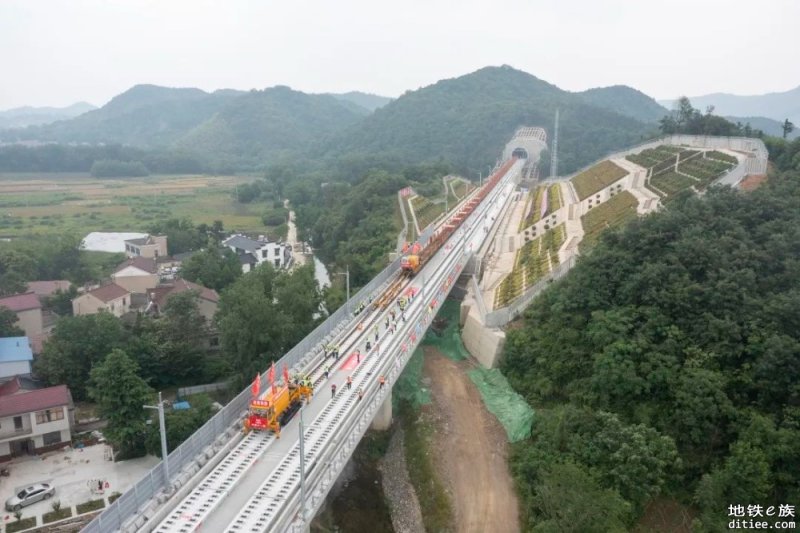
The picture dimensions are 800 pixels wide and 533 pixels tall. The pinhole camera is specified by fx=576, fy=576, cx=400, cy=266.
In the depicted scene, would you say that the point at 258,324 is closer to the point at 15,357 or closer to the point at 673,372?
the point at 15,357

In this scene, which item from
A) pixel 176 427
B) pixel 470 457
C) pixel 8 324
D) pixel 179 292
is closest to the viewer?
pixel 470 457

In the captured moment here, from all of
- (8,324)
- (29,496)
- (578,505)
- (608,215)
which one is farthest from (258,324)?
(608,215)

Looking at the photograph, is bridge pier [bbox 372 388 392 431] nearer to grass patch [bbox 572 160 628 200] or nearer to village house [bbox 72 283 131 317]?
village house [bbox 72 283 131 317]

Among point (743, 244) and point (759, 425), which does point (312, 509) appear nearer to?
point (759, 425)

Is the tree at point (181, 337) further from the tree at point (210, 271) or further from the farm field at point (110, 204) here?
the farm field at point (110, 204)

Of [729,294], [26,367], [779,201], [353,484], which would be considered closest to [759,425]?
[729,294]

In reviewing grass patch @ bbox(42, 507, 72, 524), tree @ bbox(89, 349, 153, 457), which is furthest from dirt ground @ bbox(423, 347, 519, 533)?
grass patch @ bbox(42, 507, 72, 524)

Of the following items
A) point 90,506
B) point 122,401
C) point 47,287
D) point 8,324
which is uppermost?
point 8,324
